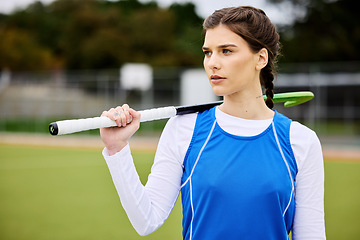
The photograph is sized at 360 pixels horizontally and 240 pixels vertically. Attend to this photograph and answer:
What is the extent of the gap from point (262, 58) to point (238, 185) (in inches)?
21.5

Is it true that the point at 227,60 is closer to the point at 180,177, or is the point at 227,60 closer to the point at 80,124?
the point at 180,177

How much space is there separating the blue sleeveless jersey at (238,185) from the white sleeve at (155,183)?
51 mm

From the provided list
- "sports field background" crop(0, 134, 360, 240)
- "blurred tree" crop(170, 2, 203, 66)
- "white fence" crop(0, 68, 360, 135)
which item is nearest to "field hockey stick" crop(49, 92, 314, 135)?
"sports field background" crop(0, 134, 360, 240)

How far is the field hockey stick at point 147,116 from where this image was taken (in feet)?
5.21

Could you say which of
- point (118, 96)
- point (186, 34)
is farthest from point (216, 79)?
point (186, 34)

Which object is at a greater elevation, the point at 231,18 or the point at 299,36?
the point at 299,36

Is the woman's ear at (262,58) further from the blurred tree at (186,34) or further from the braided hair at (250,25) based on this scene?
the blurred tree at (186,34)

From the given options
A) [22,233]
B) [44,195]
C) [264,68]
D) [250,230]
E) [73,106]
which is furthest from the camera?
[73,106]

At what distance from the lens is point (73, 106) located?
1081 inches

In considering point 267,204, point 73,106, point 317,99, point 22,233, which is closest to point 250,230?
point 267,204

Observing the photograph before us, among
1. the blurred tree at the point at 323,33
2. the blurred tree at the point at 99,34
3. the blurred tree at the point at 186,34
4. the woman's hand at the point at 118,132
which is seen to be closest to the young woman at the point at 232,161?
the woman's hand at the point at 118,132

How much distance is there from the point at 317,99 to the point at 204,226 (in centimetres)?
2079

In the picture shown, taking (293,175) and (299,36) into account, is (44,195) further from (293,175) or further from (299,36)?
(299,36)

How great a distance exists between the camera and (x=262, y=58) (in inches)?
77.0
